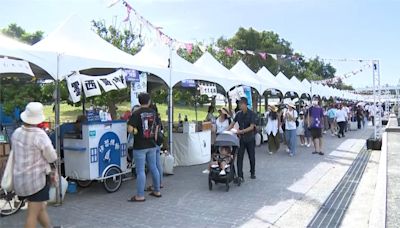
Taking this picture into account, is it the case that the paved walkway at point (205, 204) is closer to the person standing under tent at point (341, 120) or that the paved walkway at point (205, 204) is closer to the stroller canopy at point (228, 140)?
the stroller canopy at point (228, 140)

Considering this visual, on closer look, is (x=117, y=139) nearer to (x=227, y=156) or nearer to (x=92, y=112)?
(x=92, y=112)

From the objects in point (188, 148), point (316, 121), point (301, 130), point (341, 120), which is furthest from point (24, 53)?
point (341, 120)

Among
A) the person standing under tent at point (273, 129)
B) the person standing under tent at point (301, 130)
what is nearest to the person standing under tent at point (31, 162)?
the person standing under tent at point (273, 129)

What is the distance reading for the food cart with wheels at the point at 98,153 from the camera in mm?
6719

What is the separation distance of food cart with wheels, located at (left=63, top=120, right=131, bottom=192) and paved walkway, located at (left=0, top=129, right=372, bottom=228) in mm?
352

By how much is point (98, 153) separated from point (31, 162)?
269 centimetres

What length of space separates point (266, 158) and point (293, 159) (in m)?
0.75

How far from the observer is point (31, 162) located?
4156 millimetres

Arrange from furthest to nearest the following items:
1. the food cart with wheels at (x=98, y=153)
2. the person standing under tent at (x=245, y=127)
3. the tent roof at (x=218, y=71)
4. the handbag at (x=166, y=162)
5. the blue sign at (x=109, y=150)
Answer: the tent roof at (x=218, y=71) < the handbag at (x=166, y=162) < the person standing under tent at (x=245, y=127) < the blue sign at (x=109, y=150) < the food cart with wheels at (x=98, y=153)

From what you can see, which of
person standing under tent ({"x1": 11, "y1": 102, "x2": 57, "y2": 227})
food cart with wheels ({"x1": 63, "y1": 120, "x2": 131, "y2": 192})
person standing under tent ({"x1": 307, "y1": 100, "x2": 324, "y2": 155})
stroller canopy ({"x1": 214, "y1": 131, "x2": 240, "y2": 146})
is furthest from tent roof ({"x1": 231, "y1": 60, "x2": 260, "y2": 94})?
person standing under tent ({"x1": 11, "y1": 102, "x2": 57, "y2": 227})

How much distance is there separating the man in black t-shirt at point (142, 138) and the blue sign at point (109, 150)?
70 cm

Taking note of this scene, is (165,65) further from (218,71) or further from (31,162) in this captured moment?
(31,162)

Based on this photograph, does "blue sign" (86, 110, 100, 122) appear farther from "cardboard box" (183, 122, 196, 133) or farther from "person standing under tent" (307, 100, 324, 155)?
"person standing under tent" (307, 100, 324, 155)

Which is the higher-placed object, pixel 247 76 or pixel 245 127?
pixel 247 76
